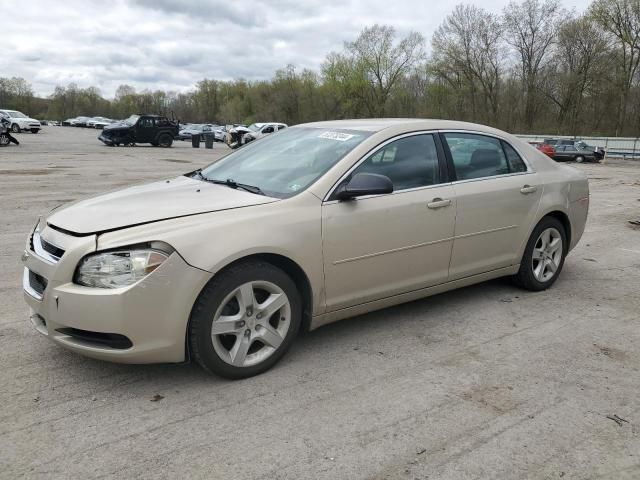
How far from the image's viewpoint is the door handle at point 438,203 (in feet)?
13.0

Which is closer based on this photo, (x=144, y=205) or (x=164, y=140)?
(x=144, y=205)

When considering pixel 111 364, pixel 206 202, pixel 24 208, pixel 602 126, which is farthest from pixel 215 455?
pixel 602 126

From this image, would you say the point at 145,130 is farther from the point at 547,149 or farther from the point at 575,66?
the point at 575,66

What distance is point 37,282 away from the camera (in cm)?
314

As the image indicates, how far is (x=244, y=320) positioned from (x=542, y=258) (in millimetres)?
3082

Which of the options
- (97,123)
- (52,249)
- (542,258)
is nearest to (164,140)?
(542,258)

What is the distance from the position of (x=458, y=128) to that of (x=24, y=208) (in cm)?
758

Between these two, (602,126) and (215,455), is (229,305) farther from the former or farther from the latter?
(602,126)

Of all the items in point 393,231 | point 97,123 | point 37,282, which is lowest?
point 37,282

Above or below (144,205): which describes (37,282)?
below

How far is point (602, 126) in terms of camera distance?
1981 inches

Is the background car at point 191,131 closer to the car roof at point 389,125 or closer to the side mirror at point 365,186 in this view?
the car roof at point 389,125

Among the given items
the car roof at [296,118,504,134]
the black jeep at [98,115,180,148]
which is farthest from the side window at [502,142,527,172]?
the black jeep at [98,115,180,148]

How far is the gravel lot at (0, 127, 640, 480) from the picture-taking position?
8.14 ft
